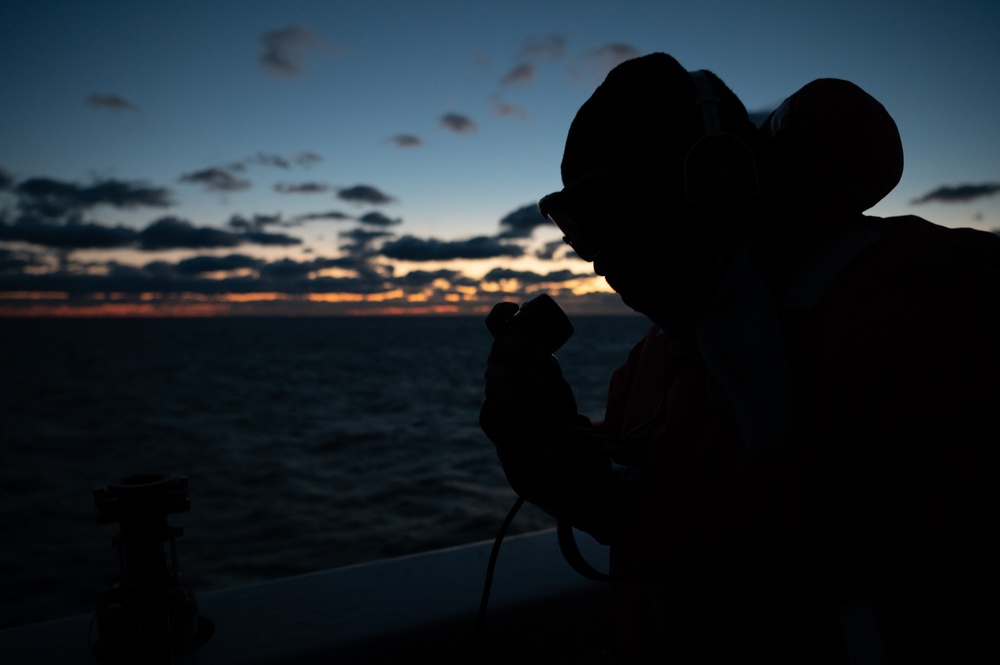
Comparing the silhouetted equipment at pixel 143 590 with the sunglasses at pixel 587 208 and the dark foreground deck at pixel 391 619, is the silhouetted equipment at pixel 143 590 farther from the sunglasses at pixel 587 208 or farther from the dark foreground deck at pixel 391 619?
the sunglasses at pixel 587 208

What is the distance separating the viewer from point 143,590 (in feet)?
5.31

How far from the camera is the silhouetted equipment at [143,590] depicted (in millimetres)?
1577

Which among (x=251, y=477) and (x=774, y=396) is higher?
(x=774, y=396)

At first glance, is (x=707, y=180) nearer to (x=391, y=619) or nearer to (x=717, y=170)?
(x=717, y=170)

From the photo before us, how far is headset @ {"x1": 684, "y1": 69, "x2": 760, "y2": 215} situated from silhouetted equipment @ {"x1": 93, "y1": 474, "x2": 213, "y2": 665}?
162cm

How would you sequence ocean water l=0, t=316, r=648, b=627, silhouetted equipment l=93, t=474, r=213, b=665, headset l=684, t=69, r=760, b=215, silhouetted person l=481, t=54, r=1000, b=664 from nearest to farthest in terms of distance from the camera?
silhouetted person l=481, t=54, r=1000, b=664 → headset l=684, t=69, r=760, b=215 → silhouetted equipment l=93, t=474, r=213, b=665 → ocean water l=0, t=316, r=648, b=627

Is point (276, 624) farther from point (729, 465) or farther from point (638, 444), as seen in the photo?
point (729, 465)

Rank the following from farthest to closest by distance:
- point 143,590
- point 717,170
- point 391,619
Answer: point 391,619
point 143,590
point 717,170

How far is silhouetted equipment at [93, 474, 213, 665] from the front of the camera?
1.58 m

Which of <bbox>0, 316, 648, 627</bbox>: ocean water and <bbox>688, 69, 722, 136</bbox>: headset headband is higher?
<bbox>688, 69, 722, 136</bbox>: headset headband

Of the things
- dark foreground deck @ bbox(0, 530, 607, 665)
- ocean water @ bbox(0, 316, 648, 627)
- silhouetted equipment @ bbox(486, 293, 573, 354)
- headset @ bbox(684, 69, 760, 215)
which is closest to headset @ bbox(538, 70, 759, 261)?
headset @ bbox(684, 69, 760, 215)

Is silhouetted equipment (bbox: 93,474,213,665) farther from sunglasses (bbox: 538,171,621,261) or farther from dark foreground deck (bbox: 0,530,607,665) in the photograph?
sunglasses (bbox: 538,171,621,261)

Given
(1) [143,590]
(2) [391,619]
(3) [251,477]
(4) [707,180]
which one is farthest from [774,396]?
(3) [251,477]

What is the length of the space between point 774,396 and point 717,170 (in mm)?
445
